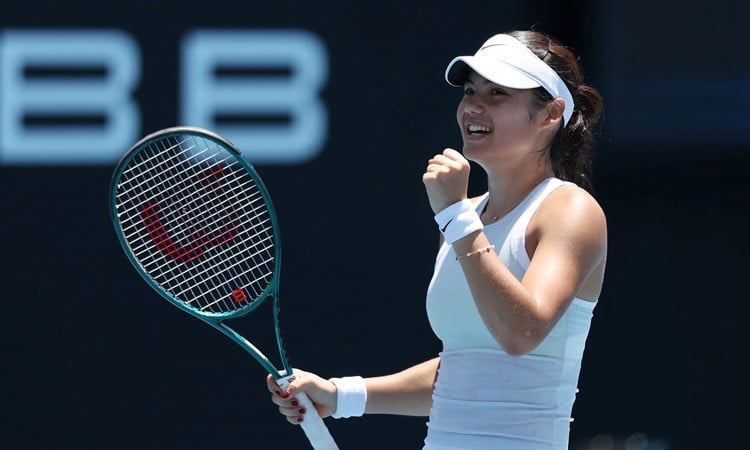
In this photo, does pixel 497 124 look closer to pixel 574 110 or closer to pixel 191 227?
pixel 574 110

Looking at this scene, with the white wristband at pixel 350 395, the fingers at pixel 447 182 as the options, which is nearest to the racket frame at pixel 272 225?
the white wristband at pixel 350 395

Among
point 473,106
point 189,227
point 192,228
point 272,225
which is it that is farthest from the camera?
point 192,228

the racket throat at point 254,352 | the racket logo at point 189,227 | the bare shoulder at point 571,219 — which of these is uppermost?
the bare shoulder at point 571,219

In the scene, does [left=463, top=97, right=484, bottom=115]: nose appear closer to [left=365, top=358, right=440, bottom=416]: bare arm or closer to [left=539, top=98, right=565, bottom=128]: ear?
[left=539, top=98, right=565, bottom=128]: ear

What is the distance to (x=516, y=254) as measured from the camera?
2152 mm

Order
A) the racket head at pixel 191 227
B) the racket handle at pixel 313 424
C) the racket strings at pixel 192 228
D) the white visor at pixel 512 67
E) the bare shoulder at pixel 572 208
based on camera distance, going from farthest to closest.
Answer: the racket strings at pixel 192 228 → the racket head at pixel 191 227 → the racket handle at pixel 313 424 → the white visor at pixel 512 67 → the bare shoulder at pixel 572 208

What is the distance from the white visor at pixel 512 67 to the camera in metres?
2.22

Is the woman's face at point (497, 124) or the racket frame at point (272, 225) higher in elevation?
the woman's face at point (497, 124)

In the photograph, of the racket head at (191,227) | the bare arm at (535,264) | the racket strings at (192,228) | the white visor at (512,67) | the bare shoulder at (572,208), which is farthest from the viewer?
the racket strings at (192,228)

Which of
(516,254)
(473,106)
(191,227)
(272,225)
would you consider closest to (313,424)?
(272,225)

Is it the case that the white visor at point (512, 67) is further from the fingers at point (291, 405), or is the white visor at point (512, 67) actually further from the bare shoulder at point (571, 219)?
the fingers at point (291, 405)

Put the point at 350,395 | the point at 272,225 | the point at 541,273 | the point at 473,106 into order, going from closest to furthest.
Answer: the point at 541,273, the point at 473,106, the point at 350,395, the point at 272,225

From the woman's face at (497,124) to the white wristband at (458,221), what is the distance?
196 millimetres

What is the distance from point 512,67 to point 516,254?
0.32 m
